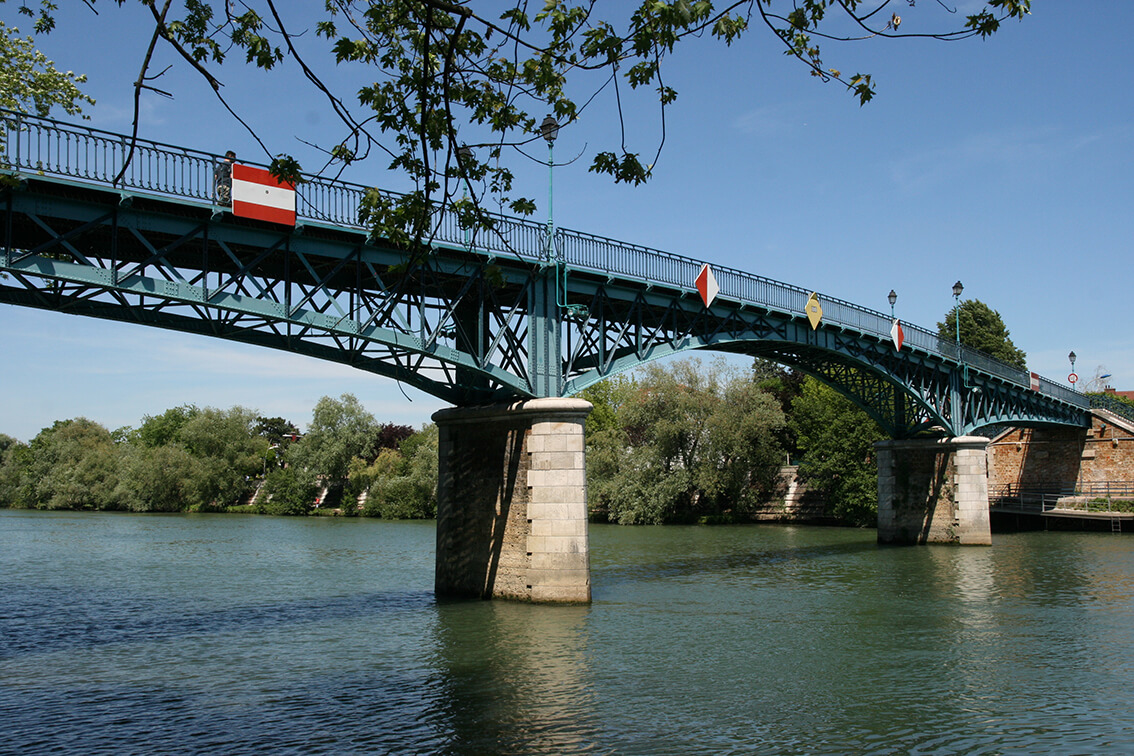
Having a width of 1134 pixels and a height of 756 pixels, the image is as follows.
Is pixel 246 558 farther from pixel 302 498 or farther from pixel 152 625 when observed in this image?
pixel 302 498

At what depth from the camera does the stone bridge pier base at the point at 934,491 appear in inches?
1674

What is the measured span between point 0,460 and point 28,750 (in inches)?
5696

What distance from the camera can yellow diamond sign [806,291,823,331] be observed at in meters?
34.3

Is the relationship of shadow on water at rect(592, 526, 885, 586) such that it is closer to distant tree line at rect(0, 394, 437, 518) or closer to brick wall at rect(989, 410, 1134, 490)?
brick wall at rect(989, 410, 1134, 490)

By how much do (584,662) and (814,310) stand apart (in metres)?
21.5

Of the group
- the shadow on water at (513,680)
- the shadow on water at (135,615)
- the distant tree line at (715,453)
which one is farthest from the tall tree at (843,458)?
the shadow on water at (513,680)

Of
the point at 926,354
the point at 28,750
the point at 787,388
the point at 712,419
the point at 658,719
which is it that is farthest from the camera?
the point at 787,388

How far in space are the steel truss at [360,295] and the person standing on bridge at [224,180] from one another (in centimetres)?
39

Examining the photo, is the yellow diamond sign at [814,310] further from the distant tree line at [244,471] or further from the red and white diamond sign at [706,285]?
the distant tree line at [244,471]

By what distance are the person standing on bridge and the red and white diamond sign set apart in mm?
14634

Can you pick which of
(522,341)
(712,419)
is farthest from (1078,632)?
(712,419)

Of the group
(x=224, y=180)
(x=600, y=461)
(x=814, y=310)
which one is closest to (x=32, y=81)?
(x=224, y=180)

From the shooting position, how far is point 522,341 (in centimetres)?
2408

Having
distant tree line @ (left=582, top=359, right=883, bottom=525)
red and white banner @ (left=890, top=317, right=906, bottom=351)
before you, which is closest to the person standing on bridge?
red and white banner @ (left=890, top=317, right=906, bottom=351)
